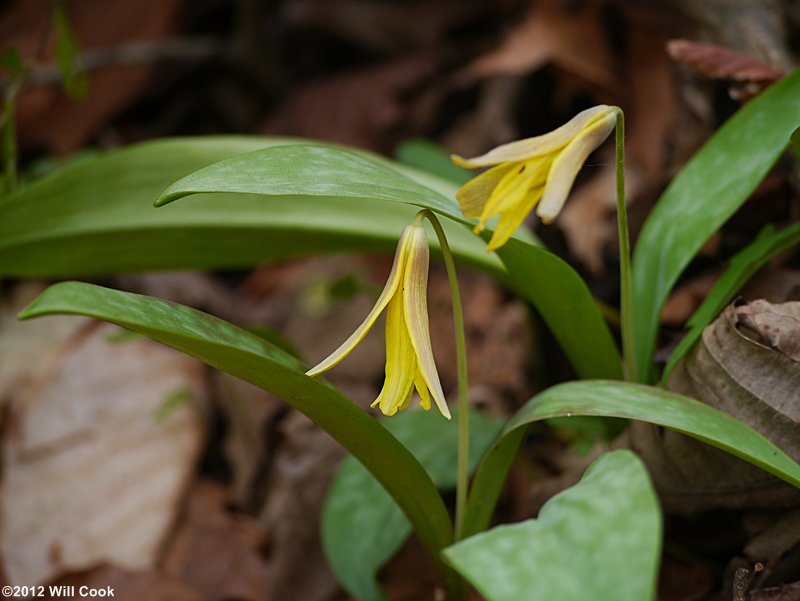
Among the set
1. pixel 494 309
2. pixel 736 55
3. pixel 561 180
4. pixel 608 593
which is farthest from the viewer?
pixel 494 309

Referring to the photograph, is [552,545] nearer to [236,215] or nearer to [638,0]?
[236,215]

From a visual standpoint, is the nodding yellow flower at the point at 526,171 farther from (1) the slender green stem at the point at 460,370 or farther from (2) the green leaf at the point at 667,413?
(2) the green leaf at the point at 667,413

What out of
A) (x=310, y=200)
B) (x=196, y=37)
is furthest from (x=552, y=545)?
(x=196, y=37)

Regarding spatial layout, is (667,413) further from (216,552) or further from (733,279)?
(216,552)

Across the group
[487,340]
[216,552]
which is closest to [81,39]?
[487,340]

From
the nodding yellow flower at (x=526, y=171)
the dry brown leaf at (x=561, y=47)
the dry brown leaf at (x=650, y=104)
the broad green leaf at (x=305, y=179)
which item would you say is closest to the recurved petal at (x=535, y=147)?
the nodding yellow flower at (x=526, y=171)
